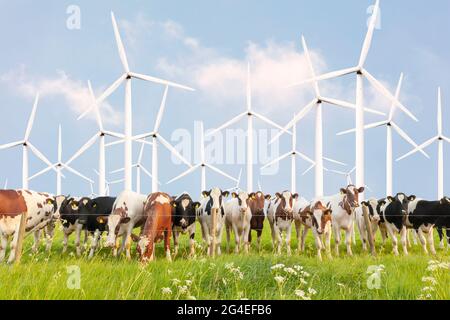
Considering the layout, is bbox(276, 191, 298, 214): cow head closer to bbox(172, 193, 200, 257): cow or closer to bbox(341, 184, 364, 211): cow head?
bbox(341, 184, 364, 211): cow head

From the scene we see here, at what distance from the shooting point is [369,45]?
30875 mm

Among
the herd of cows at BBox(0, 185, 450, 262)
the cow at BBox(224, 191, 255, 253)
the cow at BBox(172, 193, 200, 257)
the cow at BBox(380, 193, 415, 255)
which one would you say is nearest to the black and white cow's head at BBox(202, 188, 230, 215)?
the herd of cows at BBox(0, 185, 450, 262)

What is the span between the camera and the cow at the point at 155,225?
13.9m

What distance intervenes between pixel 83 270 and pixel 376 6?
25.8m

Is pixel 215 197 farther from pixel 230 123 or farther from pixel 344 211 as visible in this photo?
pixel 230 123

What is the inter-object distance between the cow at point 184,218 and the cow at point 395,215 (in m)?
7.31

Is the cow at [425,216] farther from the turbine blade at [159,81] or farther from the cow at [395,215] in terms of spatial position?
the turbine blade at [159,81]

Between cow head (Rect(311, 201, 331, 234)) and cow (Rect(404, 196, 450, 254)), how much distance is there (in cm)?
343

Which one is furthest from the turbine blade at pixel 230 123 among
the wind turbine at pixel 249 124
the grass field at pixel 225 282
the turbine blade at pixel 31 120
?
the grass field at pixel 225 282

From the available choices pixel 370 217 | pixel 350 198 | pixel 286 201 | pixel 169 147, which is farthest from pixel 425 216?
pixel 169 147

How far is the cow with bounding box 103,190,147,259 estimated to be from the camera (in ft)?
51.8
